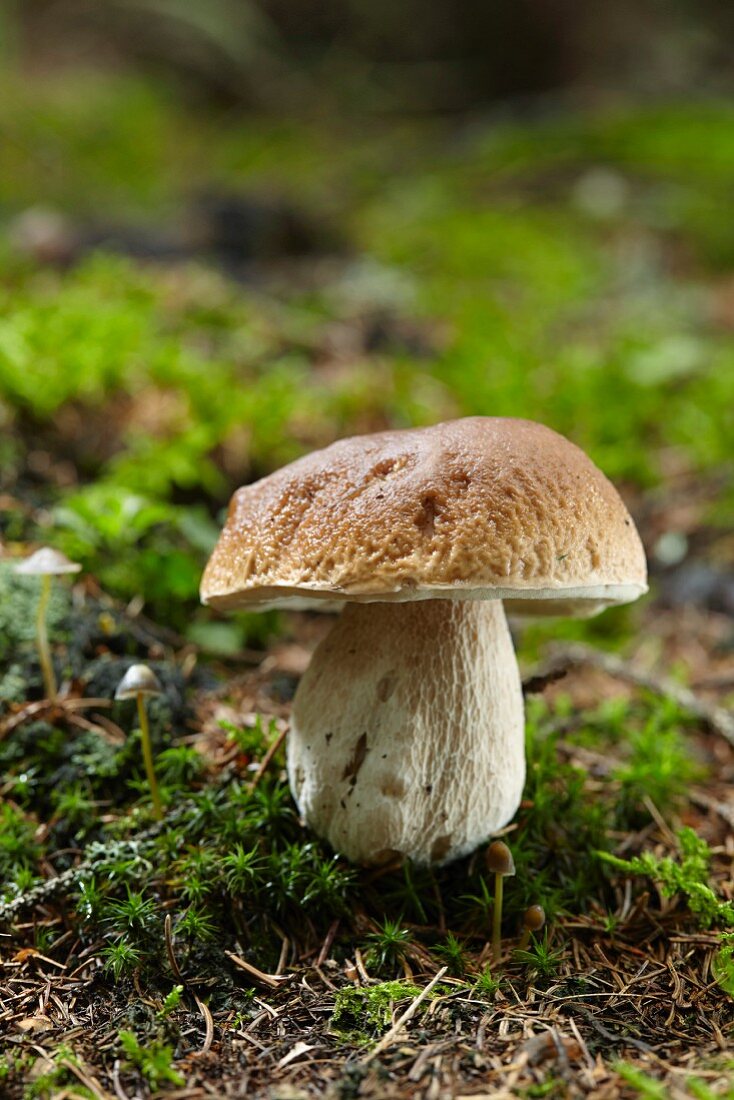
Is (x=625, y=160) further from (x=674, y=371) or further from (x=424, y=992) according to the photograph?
(x=424, y=992)

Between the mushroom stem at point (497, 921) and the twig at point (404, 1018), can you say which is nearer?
the twig at point (404, 1018)

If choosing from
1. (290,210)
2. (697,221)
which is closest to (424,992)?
(290,210)

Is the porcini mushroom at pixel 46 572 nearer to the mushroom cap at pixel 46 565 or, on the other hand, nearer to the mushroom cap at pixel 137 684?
the mushroom cap at pixel 46 565


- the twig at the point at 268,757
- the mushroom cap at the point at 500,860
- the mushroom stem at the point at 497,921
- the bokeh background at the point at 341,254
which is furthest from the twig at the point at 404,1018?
the bokeh background at the point at 341,254

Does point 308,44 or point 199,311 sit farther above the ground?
point 308,44

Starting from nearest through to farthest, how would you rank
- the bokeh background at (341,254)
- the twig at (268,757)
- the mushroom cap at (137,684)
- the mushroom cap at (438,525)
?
the mushroom cap at (438,525)
the mushroom cap at (137,684)
the twig at (268,757)
the bokeh background at (341,254)

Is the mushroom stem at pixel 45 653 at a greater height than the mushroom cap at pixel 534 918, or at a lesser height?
greater

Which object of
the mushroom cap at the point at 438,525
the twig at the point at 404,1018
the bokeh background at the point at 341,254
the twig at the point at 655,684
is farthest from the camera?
the bokeh background at the point at 341,254

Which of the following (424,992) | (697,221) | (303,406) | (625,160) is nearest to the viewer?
(424,992)

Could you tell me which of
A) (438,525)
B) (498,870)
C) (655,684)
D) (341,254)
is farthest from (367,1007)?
(341,254)
